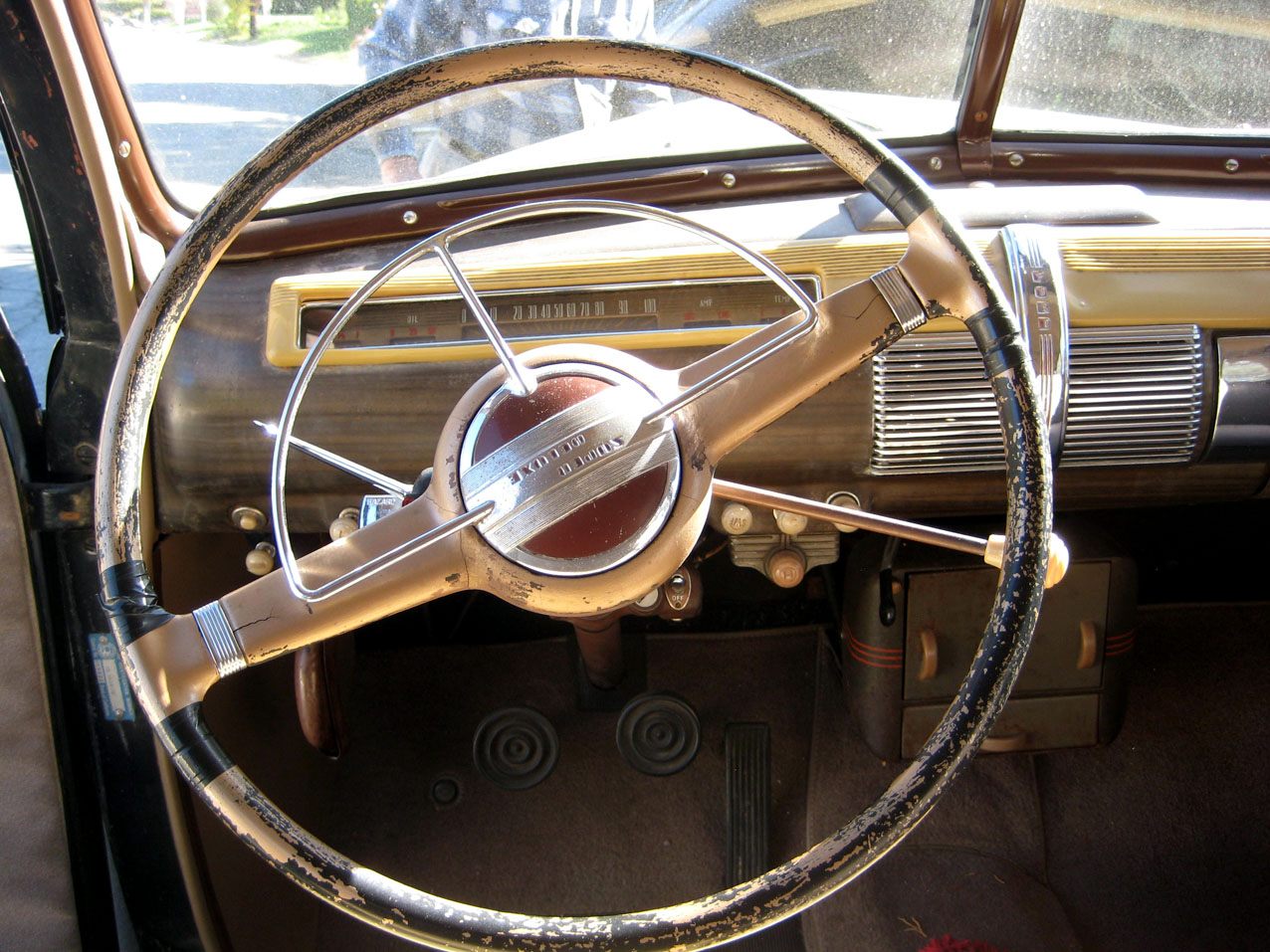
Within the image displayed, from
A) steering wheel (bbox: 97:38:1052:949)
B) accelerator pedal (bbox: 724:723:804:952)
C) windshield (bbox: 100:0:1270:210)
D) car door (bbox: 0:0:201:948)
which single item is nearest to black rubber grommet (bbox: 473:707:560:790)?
accelerator pedal (bbox: 724:723:804:952)

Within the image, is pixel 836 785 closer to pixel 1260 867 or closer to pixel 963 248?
pixel 1260 867

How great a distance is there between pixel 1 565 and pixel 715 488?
92cm

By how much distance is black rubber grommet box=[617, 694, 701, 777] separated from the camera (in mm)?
1988

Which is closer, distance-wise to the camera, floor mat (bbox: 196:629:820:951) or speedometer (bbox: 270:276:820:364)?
speedometer (bbox: 270:276:820:364)

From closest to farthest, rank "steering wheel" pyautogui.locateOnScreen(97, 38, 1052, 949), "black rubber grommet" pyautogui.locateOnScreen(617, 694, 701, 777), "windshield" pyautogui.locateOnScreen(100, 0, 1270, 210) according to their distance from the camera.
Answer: "steering wheel" pyautogui.locateOnScreen(97, 38, 1052, 949), "windshield" pyautogui.locateOnScreen(100, 0, 1270, 210), "black rubber grommet" pyautogui.locateOnScreen(617, 694, 701, 777)

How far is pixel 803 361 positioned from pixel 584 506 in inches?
9.3

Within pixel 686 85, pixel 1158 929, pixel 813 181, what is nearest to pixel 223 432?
pixel 686 85

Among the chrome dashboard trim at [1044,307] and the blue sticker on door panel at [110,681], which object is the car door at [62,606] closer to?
the blue sticker on door panel at [110,681]

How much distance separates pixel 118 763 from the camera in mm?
1378

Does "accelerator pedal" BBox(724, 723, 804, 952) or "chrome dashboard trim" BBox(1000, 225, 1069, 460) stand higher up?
"chrome dashboard trim" BBox(1000, 225, 1069, 460)

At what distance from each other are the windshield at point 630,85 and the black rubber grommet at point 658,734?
3.53 ft

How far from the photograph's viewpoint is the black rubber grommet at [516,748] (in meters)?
1.99

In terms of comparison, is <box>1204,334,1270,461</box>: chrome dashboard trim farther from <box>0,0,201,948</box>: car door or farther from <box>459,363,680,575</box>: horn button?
<box>0,0,201,948</box>: car door

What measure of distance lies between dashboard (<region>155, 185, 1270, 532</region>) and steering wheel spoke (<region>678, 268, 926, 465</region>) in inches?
14.4
